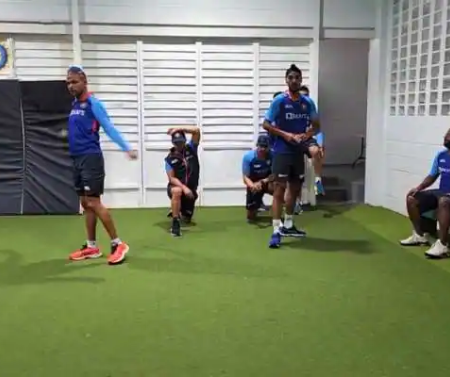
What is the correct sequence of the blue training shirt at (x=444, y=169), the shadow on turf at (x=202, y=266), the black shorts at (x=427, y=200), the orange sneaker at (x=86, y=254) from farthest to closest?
the black shorts at (x=427, y=200) → the blue training shirt at (x=444, y=169) → the orange sneaker at (x=86, y=254) → the shadow on turf at (x=202, y=266)

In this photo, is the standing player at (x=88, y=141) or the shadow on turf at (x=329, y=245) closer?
the standing player at (x=88, y=141)

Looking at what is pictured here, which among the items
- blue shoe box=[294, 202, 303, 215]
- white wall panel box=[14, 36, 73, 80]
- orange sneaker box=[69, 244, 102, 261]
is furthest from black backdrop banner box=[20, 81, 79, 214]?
blue shoe box=[294, 202, 303, 215]

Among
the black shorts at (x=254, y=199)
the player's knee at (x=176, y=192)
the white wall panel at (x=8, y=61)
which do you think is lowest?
the black shorts at (x=254, y=199)

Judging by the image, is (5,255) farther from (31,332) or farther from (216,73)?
(216,73)

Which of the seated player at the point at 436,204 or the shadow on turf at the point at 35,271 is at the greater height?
the seated player at the point at 436,204

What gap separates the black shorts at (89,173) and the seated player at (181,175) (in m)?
1.19

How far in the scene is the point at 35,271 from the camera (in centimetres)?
404

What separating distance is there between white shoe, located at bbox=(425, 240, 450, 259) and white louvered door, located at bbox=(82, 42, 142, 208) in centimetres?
359

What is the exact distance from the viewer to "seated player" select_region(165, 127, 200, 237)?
208 inches

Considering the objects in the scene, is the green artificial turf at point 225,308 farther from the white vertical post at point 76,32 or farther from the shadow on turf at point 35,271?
the white vertical post at point 76,32

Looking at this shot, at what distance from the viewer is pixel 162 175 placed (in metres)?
6.77

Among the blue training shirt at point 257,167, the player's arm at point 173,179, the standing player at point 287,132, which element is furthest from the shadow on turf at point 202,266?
the blue training shirt at point 257,167

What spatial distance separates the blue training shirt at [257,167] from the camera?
5852 millimetres

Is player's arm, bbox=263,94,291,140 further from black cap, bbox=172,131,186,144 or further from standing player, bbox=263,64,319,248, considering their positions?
black cap, bbox=172,131,186,144
